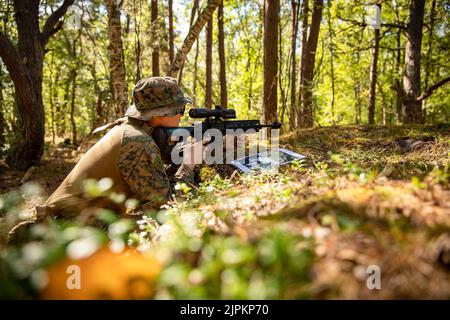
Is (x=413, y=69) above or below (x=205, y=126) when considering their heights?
above

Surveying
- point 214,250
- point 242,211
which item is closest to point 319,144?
point 242,211

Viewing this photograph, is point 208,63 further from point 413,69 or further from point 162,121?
point 162,121

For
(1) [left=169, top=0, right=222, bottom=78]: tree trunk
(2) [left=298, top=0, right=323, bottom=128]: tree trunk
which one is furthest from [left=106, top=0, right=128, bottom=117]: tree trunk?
(2) [left=298, top=0, right=323, bottom=128]: tree trunk

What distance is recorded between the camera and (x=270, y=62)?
7758 millimetres

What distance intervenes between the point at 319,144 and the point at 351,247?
5183 mm

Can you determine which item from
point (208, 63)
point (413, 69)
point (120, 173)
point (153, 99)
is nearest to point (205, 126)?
point (153, 99)

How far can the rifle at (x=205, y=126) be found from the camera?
4.32m

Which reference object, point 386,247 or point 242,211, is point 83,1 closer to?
point 242,211

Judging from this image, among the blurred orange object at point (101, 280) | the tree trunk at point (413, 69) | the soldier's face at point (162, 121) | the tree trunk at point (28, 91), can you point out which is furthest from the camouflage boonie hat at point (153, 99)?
the tree trunk at point (413, 69)

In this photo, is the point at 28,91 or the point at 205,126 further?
the point at 28,91

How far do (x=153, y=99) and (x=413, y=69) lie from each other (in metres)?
9.27

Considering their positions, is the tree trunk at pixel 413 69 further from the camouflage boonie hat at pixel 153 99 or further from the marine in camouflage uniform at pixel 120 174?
the marine in camouflage uniform at pixel 120 174

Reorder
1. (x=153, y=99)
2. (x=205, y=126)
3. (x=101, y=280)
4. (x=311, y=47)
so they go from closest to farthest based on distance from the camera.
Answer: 1. (x=101, y=280)
2. (x=153, y=99)
3. (x=205, y=126)
4. (x=311, y=47)

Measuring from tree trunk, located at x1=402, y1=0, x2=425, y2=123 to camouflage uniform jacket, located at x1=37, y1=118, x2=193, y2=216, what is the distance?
9.18 metres
